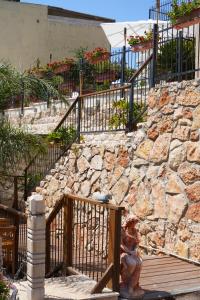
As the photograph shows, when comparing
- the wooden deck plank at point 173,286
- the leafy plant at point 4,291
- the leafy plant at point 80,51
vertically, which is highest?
the leafy plant at point 80,51

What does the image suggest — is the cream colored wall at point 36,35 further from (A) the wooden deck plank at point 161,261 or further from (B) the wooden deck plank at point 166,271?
(B) the wooden deck plank at point 166,271

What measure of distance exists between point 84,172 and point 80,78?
6.02 m

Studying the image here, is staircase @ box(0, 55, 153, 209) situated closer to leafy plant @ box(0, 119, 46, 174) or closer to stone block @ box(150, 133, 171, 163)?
stone block @ box(150, 133, 171, 163)

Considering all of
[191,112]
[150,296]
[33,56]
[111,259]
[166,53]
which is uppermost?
[33,56]

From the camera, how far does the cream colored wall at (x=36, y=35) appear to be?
23312 millimetres

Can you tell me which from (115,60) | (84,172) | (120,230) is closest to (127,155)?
(84,172)

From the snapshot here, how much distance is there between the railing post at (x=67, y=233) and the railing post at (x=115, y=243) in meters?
1.10

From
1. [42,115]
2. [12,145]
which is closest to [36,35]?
[42,115]

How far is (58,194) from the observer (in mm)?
11211

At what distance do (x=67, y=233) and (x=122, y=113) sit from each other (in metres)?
4.09

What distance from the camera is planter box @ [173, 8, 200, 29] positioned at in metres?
8.91

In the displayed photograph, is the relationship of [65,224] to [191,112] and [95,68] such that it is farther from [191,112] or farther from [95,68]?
[95,68]

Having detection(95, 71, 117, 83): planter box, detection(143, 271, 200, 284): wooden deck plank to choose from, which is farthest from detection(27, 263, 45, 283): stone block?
detection(95, 71, 117, 83): planter box

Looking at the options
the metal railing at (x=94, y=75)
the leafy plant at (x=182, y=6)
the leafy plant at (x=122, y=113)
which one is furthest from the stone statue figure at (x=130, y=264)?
the leafy plant at (x=182, y=6)
